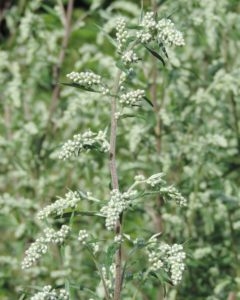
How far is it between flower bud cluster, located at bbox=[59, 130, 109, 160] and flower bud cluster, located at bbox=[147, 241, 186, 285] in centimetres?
39

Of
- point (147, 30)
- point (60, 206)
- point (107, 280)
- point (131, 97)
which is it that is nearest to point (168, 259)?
point (107, 280)

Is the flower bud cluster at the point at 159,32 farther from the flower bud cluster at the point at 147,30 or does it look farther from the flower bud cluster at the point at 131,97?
the flower bud cluster at the point at 131,97

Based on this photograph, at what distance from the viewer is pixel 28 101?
5.18 metres

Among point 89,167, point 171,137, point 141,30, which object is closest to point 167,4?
point 171,137

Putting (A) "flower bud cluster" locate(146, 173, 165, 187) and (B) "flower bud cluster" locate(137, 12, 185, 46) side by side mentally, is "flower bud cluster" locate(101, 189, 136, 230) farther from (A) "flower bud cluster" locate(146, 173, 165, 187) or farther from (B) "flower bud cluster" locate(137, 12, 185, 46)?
(B) "flower bud cluster" locate(137, 12, 185, 46)

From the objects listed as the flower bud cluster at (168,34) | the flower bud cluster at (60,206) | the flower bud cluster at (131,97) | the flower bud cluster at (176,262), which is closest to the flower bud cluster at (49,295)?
the flower bud cluster at (60,206)

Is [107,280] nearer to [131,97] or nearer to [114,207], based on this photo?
[114,207]

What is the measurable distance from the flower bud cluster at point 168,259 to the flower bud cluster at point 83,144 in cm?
39

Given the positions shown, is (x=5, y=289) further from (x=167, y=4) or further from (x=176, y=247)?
(x=176, y=247)

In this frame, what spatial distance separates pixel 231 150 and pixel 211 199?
351mm

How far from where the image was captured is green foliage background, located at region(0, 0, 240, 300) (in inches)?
164

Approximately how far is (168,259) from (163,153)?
1.93m

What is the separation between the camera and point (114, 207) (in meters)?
2.37

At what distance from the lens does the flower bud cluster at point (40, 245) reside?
7.77 ft
